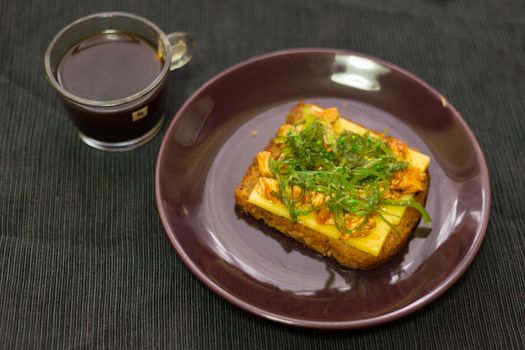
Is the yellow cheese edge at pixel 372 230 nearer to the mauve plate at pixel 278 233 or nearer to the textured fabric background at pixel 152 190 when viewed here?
the mauve plate at pixel 278 233

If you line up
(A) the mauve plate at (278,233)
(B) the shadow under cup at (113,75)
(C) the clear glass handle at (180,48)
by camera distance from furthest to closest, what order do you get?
(C) the clear glass handle at (180,48)
(B) the shadow under cup at (113,75)
(A) the mauve plate at (278,233)

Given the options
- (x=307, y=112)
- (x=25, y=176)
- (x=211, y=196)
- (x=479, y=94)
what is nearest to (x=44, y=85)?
(x=25, y=176)

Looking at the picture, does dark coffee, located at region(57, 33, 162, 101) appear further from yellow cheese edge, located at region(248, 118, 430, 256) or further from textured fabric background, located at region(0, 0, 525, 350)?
yellow cheese edge, located at region(248, 118, 430, 256)

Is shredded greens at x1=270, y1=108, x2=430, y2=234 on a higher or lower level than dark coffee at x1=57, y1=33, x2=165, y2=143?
higher

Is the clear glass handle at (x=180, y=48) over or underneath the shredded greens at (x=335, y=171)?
underneath

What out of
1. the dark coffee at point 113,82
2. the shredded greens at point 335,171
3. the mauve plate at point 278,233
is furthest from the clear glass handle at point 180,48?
the shredded greens at point 335,171

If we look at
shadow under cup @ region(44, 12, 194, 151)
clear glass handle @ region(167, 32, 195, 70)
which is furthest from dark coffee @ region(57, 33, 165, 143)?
clear glass handle @ region(167, 32, 195, 70)

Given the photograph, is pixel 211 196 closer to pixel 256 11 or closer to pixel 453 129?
pixel 453 129

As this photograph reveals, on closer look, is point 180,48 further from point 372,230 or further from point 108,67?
point 372,230
